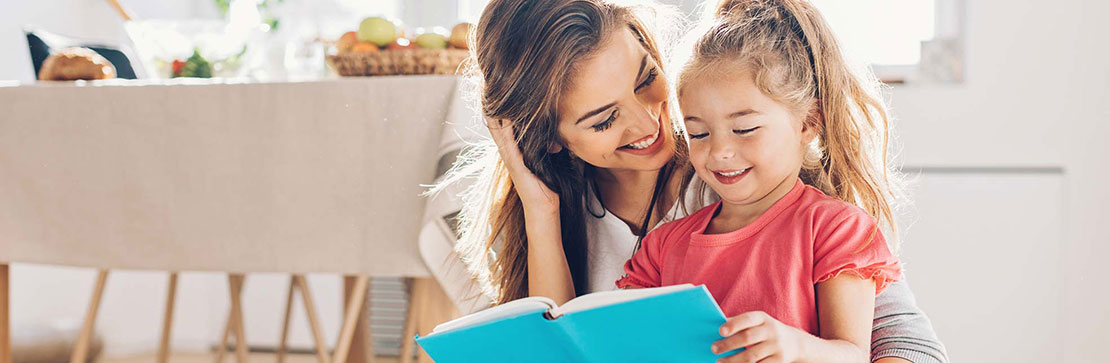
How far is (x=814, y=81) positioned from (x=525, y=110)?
1.13ft

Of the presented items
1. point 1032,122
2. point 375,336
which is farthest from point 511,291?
point 375,336

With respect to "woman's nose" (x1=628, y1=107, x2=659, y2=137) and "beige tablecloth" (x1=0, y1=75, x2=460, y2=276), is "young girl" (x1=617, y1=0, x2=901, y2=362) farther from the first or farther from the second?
"beige tablecloth" (x1=0, y1=75, x2=460, y2=276)

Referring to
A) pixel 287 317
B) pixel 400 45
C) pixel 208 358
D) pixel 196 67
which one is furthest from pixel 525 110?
pixel 208 358

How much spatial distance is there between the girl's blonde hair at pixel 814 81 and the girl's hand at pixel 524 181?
0.31 meters

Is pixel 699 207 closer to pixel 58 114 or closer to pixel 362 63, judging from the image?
pixel 362 63

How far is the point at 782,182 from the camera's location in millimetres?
1023

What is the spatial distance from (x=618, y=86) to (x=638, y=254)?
0.64 feet

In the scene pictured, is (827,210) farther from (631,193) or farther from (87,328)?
(87,328)

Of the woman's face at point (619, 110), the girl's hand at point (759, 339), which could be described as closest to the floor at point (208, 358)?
the woman's face at point (619, 110)

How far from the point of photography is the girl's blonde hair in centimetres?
99

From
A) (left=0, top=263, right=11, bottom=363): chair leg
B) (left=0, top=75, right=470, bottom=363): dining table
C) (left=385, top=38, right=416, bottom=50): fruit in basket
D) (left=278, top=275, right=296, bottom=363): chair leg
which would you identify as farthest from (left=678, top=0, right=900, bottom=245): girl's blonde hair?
(left=278, top=275, right=296, bottom=363): chair leg

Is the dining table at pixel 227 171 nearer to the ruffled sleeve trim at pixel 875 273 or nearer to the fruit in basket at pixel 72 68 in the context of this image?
the fruit in basket at pixel 72 68

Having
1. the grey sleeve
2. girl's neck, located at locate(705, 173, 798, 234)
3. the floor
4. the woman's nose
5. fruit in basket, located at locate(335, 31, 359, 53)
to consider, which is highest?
fruit in basket, located at locate(335, 31, 359, 53)

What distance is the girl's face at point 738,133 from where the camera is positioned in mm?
972
